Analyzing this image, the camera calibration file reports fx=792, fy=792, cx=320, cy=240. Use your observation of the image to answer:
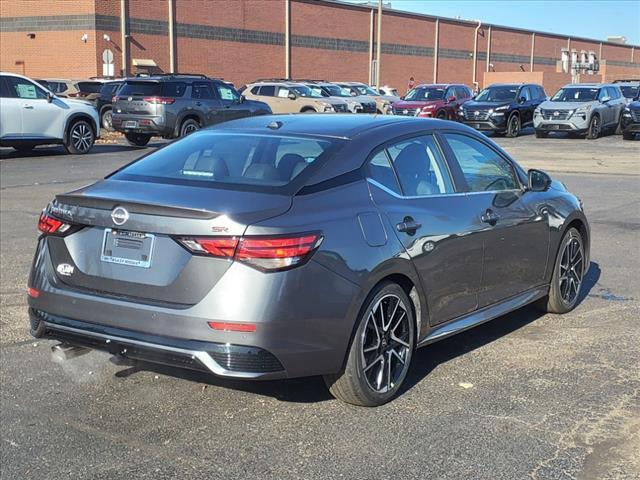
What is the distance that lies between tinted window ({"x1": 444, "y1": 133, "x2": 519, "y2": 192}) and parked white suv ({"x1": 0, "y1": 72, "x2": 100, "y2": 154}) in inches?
597

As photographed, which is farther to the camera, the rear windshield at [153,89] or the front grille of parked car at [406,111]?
the front grille of parked car at [406,111]

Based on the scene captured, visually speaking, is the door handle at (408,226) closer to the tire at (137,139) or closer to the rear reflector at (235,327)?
the rear reflector at (235,327)

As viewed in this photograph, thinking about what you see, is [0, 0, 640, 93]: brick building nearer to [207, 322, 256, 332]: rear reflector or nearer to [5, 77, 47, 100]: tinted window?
[5, 77, 47, 100]: tinted window

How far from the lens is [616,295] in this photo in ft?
23.2

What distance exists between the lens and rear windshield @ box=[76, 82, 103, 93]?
30.2m

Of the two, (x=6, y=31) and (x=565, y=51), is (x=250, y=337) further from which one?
(x=565, y=51)

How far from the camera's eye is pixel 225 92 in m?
23.2

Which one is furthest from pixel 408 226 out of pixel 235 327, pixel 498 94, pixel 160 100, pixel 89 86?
pixel 89 86

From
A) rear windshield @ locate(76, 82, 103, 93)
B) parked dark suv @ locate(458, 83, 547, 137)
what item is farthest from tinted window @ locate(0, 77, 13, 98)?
parked dark suv @ locate(458, 83, 547, 137)

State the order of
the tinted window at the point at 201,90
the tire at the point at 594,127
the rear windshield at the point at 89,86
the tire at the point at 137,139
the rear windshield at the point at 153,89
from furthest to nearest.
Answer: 1. the rear windshield at the point at 89,86
2. the tire at the point at 594,127
3. the tire at the point at 137,139
4. the tinted window at the point at 201,90
5. the rear windshield at the point at 153,89

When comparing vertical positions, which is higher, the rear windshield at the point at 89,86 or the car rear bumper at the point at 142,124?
the rear windshield at the point at 89,86

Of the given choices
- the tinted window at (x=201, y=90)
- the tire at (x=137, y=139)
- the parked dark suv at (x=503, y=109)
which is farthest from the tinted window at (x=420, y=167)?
the parked dark suv at (x=503, y=109)

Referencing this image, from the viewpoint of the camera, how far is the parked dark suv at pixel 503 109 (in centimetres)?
2891

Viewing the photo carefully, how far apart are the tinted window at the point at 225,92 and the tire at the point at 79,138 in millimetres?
4035
